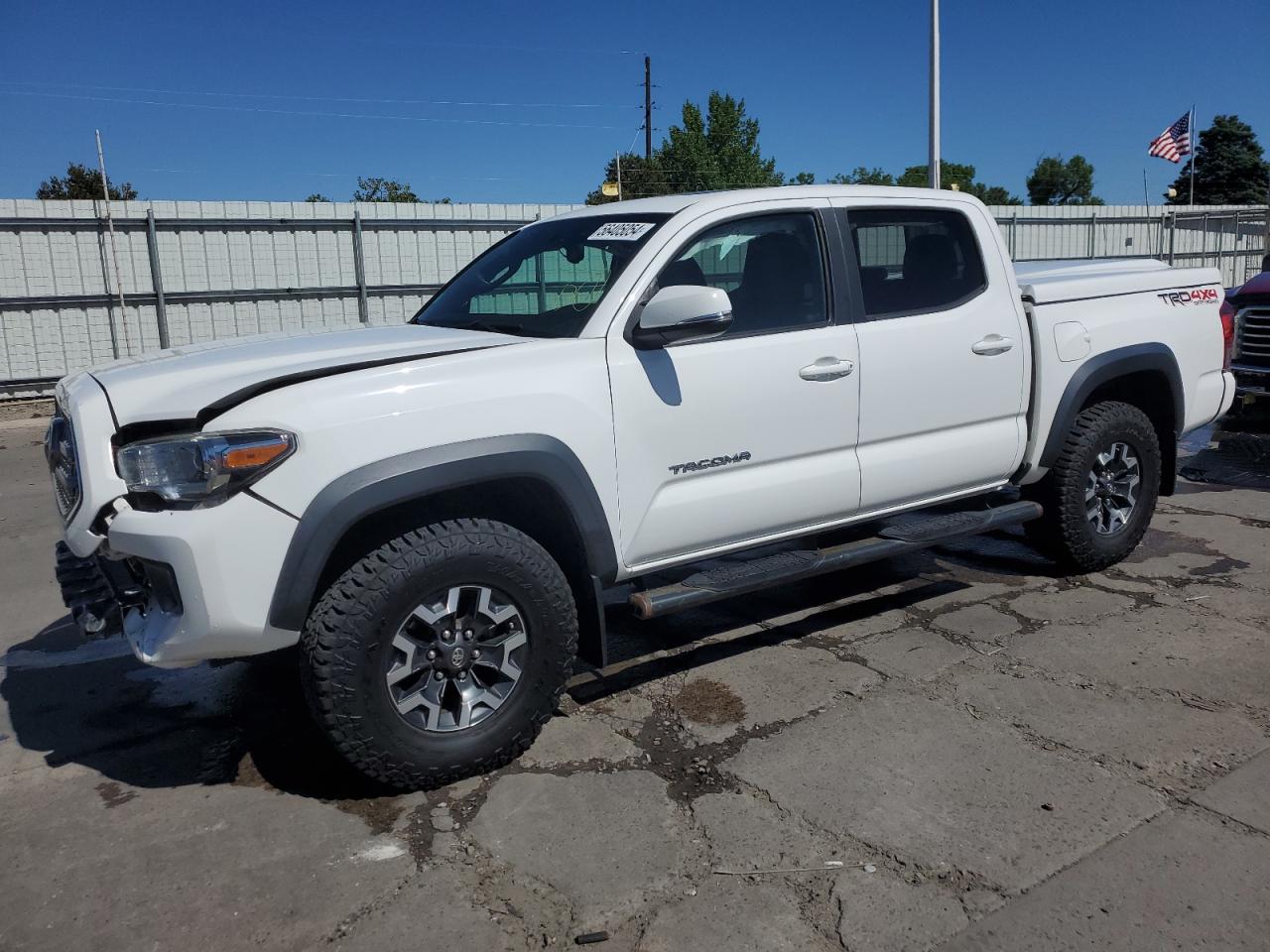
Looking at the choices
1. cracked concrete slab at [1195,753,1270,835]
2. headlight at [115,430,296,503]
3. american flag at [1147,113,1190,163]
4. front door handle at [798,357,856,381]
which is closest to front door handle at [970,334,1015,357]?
front door handle at [798,357,856,381]

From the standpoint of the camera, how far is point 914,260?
4719 millimetres

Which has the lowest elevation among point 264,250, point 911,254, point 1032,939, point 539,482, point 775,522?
point 1032,939

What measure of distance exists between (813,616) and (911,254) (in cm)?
175

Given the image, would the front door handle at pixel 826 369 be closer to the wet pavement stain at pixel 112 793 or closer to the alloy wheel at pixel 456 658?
the alloy wheel at pixel 456 658

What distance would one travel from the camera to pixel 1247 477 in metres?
7.82

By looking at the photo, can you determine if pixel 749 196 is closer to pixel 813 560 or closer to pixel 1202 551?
pixel 813 560

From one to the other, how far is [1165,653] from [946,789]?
1.68 m

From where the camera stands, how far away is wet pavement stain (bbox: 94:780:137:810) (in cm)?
344

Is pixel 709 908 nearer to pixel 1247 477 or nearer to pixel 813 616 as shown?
pixel 813 616

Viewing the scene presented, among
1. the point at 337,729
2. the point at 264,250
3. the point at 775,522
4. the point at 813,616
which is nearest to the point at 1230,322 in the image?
the point at 813,616

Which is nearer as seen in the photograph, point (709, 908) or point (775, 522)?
point (709, 908)

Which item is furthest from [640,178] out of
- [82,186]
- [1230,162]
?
[1230,162]

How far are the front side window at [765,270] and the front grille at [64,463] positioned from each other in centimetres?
215

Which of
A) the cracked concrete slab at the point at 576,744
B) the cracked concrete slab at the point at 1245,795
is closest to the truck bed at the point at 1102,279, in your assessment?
the cracked concrete slab at the point at 1245,795
